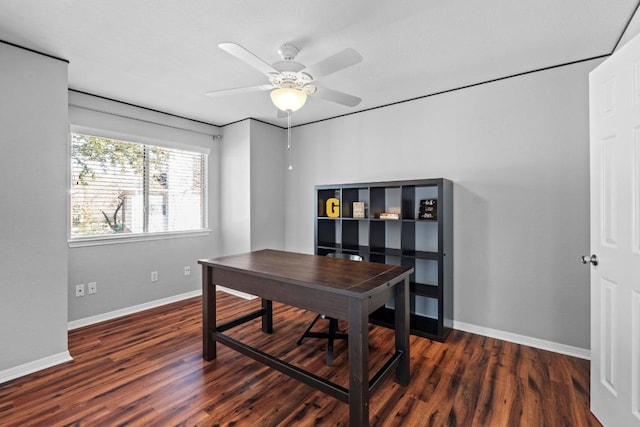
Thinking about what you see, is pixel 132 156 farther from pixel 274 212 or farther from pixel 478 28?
pixel 478 28

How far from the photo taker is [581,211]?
2.48m

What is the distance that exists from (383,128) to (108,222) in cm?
338

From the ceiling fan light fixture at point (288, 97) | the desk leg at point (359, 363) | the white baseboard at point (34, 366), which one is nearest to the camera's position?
the desk leg at point (359, 363)

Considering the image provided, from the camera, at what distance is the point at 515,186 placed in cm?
276

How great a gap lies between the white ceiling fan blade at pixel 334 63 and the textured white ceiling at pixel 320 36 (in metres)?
0.36

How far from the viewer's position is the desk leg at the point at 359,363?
5.35ft

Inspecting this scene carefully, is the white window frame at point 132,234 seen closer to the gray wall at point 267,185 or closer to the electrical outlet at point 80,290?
the electrical outlet at point 80,290

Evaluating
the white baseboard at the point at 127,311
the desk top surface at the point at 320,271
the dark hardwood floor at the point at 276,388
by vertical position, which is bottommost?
the dark hardwood floor at the point at 276,388

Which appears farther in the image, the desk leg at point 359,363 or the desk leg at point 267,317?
the desk leg at point 267,317

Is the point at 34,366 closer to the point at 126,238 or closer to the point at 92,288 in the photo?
the point at 92,288

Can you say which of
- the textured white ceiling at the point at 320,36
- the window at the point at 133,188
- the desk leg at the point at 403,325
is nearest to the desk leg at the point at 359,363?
the desk leg at the point at 403,325

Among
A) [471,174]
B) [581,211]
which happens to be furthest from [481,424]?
[471,174]

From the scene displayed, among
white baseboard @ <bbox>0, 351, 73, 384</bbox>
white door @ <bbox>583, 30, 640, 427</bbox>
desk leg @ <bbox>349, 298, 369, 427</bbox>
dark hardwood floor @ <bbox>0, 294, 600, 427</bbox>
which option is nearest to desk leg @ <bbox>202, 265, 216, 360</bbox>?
dark hardwood floor @ <bbox>0, 294, 600, 427</bbox>

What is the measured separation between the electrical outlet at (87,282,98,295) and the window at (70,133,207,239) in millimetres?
529
